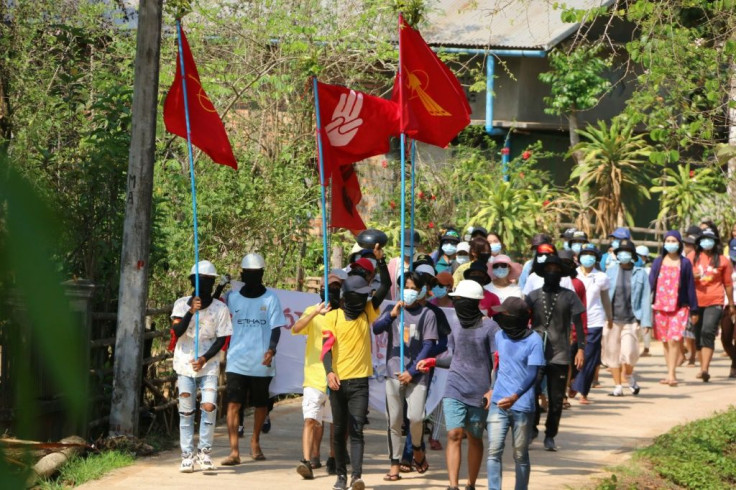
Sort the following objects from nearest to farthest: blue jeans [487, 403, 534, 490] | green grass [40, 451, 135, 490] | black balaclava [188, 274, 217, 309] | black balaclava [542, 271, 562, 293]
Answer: blue jeans [487, 403, 534, 490]
green grass [40, 451, 135, 490]
black balaclava [188, 274, 217, 309]
black balaclava [542, 271, 562, 293]

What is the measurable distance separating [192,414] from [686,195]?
15.3 m

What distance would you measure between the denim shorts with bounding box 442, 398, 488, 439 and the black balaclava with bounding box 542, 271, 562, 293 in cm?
271

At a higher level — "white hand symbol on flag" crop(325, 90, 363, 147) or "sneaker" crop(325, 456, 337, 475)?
"white hand symbol on flag" crop(325, 90, 363, 147)

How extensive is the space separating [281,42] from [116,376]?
7.25m

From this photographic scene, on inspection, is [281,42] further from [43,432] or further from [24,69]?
[43,432]

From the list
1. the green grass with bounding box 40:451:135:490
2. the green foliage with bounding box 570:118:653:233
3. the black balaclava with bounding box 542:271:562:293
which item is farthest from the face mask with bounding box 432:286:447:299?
the green foliage with bounding box 570:118:653:233

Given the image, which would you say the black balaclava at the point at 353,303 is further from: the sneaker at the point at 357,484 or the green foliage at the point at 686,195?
the green foliage at the point at 686,195

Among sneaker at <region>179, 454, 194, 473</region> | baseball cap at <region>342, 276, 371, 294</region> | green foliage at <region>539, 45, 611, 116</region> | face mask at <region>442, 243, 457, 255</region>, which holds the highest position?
green foliage at <region>539, 45, 611, 116</region>

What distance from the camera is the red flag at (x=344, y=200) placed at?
10.9 meters

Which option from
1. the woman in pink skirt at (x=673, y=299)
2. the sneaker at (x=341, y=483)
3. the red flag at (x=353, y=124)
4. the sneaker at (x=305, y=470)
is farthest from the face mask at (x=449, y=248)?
the sneaker at (x=341, y=483)

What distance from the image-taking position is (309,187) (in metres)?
16.3

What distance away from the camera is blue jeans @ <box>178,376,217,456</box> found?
379 inches

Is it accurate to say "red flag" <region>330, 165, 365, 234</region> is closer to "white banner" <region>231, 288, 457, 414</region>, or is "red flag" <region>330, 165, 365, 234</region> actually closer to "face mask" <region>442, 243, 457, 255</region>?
"white banner" <region>231, 288, 457, 414</region>

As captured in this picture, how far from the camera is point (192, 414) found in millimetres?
9766
